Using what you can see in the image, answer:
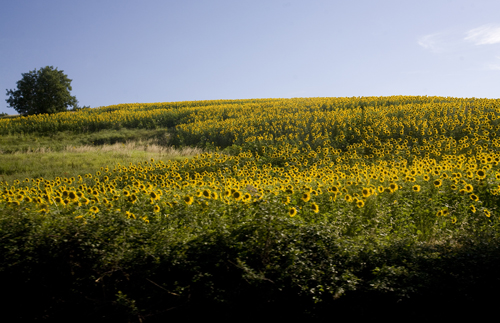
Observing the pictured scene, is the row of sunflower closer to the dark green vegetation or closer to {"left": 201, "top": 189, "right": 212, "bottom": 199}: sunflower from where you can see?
{"left": 201, "top": 189, "right": 212, "bottom": 199}: sunflower

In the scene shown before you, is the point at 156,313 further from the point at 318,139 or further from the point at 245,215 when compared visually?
the point at 318,139

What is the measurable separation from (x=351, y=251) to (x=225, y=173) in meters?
7.88

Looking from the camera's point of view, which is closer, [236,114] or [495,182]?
[495,182]

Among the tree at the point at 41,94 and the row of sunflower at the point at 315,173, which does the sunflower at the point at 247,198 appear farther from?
the tree at the point at 41,94

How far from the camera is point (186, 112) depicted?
28.8 m

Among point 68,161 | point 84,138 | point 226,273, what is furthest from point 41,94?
point 226,273

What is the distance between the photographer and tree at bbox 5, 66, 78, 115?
41.2m

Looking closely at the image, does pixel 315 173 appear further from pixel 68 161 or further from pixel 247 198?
pixel 68 161

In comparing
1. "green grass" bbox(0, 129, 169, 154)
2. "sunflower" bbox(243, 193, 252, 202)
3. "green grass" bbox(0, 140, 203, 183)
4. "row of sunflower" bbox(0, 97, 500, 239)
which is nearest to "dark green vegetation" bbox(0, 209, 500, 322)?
"row of sunflower" bbox(0, 97, 500, 239)

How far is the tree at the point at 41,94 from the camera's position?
135 ft

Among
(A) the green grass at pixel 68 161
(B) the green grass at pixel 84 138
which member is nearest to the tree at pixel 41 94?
(B) the green grass at pixel 84 138

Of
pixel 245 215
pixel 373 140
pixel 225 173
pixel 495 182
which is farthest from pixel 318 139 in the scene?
pixel 245 215

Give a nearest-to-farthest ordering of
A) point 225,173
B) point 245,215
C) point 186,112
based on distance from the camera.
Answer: point 245,215, point 225,173, point 186,112

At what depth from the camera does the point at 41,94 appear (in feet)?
135
